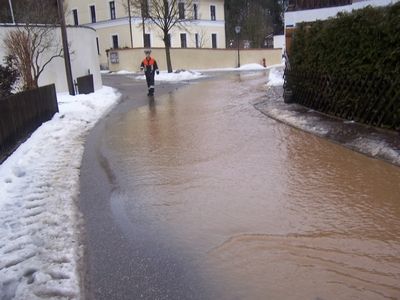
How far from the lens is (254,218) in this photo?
526cm

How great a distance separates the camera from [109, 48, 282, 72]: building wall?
4200cm

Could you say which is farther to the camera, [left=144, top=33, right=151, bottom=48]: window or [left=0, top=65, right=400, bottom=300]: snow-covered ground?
[left=144, top=33, right=151, bottom=48]: window

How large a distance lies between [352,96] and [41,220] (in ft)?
21.6

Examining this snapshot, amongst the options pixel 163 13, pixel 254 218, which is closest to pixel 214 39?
pixel 163 13

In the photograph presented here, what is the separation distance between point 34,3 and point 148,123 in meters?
15.3

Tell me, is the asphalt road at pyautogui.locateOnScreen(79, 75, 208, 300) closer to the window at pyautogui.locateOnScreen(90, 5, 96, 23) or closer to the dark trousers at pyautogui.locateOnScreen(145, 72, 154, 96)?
the dark trousers at pyautogui.locateOnScreen(145, 72, 154, 96)

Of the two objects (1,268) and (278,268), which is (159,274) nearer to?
(278,268)

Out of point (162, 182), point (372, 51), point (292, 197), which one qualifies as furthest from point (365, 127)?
point (162, 182)

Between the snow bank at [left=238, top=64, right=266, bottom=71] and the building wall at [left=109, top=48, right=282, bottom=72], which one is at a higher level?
the building wall at [left=109, top=48, right=282, bottom=72]

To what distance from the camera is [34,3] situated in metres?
23.8

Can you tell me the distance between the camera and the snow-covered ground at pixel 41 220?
398 cm

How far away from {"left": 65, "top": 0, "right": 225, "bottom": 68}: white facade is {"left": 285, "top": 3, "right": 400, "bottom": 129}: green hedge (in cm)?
3837

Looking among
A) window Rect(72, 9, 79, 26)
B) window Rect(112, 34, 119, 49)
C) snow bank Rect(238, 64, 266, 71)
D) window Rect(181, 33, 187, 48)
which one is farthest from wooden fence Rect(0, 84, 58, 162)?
window Rect(72, 9, 79, 26)

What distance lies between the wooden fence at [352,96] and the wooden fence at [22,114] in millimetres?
6472
